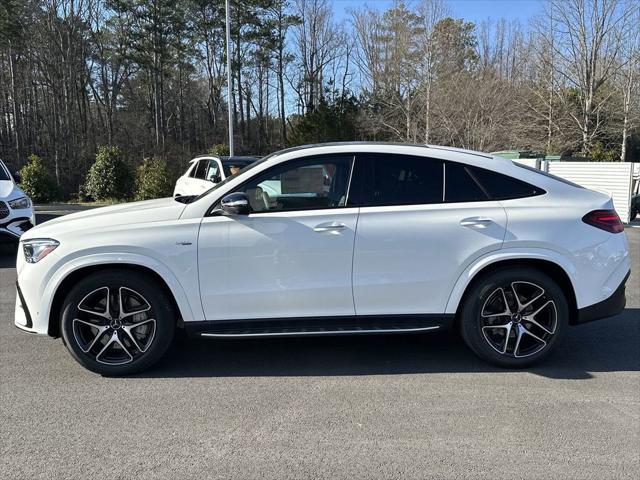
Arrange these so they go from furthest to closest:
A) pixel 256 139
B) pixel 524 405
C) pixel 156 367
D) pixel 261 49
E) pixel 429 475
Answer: pixel 256 139, pixel 261 49, pixel 156 367, pixel 524 405, pixel 429 475

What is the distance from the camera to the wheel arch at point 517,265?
400cm

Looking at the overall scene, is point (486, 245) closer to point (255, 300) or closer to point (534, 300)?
point (534, 300)

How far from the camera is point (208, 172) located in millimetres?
12102

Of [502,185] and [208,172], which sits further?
[208,172]

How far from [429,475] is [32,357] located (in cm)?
343

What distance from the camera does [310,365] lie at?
427cm

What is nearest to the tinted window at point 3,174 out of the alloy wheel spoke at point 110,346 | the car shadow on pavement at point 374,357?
the car shadow on pavement at point 374,357

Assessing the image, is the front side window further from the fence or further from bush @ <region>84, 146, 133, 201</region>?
bush @ <region>84, 146, 133, 201</region>

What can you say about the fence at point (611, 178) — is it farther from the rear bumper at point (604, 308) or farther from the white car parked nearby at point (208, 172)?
the rear bumper at point (604, 308)

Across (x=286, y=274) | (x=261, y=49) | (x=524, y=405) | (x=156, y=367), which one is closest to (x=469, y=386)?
(x=524, y=405)

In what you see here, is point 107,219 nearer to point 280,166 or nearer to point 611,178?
point 280,166

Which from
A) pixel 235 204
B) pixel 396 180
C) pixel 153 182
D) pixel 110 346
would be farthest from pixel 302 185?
pixel 153 182

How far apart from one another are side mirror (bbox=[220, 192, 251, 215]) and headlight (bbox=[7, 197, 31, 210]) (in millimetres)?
6203

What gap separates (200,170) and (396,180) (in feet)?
30.7
